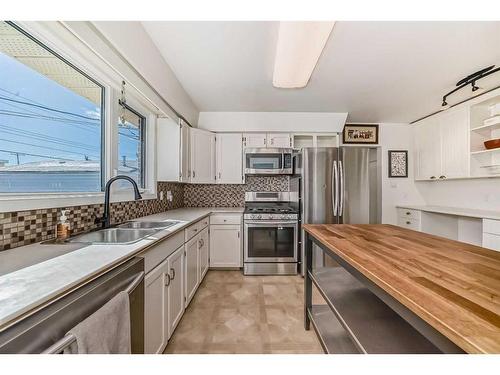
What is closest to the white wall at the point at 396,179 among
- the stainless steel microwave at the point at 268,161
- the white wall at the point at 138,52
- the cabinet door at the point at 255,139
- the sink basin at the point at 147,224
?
the stainless steel microwave at the point at 268,161

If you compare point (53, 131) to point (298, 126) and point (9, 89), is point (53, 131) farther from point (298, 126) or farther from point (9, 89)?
point (298, 126)

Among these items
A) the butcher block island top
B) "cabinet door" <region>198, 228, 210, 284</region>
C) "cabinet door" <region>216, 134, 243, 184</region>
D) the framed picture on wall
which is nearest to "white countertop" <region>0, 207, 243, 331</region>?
the butcher block island top

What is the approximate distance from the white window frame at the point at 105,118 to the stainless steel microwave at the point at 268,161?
142 centimetres

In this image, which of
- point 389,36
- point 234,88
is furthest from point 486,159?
point 234,88

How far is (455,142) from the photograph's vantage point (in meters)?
3.25

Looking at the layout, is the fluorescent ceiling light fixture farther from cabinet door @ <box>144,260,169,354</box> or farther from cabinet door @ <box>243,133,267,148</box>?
cabinet door @ <box>144,260,169,354</box>

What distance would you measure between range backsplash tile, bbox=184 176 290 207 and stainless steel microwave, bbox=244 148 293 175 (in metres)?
0.41

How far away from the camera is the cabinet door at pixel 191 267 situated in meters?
2.15

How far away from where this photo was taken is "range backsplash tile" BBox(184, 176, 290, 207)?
3.94 metres

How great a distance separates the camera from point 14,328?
57 centimetres

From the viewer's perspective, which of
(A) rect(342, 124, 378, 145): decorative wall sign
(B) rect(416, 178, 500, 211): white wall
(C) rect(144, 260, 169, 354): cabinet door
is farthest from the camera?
(A) rect(342, 124, 378, 145): decorative wall sign

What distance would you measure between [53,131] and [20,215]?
2.12 ft

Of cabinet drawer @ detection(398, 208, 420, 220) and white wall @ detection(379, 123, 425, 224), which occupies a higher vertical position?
white wall @ detection(379, 123, 425, 224)

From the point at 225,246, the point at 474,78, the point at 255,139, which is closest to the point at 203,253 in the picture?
the point at 225,246
